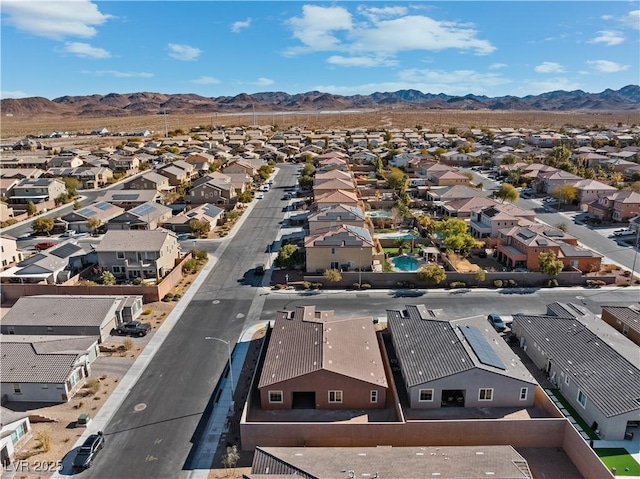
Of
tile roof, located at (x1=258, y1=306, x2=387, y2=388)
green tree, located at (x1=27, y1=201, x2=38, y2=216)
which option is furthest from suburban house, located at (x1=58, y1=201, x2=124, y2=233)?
tile roof, located at (x1=258, y1=306, x2=387, y2=388)

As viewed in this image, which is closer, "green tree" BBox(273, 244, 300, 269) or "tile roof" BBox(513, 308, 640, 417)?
"tile roof" BBox(513, 308, 640, 417)

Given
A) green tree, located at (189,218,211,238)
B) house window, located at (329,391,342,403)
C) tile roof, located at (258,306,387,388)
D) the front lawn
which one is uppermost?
green tree, located at (189,218,211,238)

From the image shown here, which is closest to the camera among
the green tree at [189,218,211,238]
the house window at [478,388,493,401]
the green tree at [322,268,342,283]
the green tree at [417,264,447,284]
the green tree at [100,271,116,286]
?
the house window at [478,388,493,401]

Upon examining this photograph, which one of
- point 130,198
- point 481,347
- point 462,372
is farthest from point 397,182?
point 462,372

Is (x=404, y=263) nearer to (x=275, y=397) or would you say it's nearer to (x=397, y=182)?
(x=275, y=397)

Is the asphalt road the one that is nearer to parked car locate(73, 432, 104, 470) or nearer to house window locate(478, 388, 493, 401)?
parked car locate(73, 432, 104, 470)

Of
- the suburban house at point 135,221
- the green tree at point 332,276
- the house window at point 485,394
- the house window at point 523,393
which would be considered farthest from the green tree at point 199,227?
the house window at point 523,393
